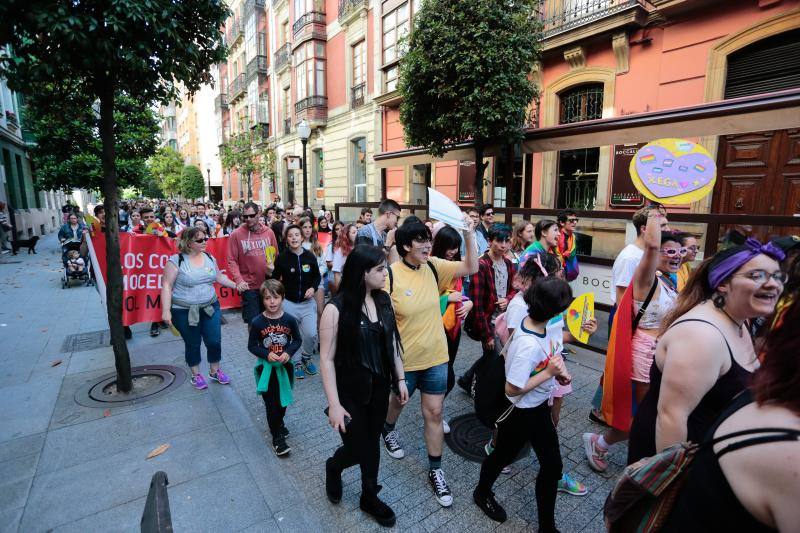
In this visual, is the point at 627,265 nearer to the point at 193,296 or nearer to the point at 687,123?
the point at 687,123

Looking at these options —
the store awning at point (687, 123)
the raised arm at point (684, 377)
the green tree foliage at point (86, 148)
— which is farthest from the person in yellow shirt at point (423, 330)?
the green tree foliage at point (86, 148)

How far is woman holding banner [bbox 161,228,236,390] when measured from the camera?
4449 millimetres

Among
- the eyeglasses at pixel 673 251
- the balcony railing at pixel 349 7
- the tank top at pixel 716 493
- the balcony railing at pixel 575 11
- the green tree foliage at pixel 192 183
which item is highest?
the balcony railing at pixel 349 7

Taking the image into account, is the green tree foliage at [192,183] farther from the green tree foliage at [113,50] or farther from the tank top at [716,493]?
the tank top at [716,493]

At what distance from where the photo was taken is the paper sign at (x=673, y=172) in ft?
9.39

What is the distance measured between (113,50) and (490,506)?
4819 mm

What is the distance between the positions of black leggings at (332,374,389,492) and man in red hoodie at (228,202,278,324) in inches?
129

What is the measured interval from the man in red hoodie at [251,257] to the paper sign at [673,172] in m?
4.29

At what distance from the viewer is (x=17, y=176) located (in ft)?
67.6

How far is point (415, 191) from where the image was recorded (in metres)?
16.9

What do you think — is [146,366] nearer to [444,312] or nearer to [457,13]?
[444,312]

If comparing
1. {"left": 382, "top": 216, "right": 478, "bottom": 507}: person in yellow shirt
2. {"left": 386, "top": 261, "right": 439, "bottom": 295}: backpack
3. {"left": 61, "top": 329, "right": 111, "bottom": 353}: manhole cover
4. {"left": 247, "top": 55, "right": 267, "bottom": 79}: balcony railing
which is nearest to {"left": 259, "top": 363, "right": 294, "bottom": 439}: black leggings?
{"left": 382, "top": 216, "right": 478, "bottom": 507}: person in yellow shirt

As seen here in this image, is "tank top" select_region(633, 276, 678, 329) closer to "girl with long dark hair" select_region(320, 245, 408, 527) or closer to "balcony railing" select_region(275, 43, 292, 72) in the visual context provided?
"girl with long dark hair" select_region(320, 245, 408, 527)

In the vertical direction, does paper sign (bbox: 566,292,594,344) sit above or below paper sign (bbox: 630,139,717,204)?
below
